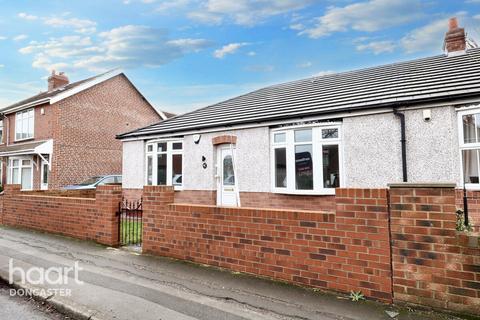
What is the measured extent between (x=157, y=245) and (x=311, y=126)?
209 inches

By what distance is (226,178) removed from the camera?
34.9ft

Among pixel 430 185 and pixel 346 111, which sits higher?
pixel 346 111

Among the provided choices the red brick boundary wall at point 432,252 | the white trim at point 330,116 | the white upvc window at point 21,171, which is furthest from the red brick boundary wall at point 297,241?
the white upvc window at point 21,171

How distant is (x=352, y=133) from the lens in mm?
8219

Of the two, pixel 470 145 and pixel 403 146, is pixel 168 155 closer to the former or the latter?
pixel 403 146

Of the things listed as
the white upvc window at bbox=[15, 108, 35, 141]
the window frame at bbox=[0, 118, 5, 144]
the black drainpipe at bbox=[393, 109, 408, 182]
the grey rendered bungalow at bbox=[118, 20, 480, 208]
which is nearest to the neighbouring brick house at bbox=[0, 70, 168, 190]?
the white upvc window at bbox=[15, 108, 35, 141]

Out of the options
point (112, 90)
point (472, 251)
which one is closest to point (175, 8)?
point (472, 251)

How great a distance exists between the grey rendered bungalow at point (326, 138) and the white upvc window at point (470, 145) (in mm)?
20

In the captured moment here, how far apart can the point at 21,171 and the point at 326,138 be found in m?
19.8

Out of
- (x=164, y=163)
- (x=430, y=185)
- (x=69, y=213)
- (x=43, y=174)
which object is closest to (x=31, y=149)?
(x=43, y=174)

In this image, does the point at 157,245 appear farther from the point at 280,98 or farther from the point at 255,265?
the point at 280,98

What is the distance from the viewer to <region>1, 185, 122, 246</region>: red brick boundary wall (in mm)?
6910

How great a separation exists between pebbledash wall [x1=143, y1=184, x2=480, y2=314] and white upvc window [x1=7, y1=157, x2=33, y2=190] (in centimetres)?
1842

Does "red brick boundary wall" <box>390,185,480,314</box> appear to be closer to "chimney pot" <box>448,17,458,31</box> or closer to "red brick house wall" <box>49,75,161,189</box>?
"chimney pot" <box>448,17,458,31</box>
